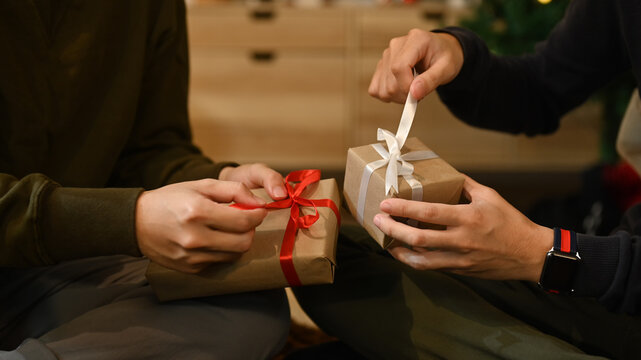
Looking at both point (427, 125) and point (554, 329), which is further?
point (427, 125)

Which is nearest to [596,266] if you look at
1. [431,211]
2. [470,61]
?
[431,211]

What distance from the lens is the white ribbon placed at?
74cm

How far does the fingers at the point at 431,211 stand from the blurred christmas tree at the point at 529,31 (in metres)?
1.26

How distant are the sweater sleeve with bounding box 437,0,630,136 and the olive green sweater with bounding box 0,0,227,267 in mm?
502

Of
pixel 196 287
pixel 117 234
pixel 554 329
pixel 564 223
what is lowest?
pixel 564 223

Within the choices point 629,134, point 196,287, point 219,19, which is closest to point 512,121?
point 629,134

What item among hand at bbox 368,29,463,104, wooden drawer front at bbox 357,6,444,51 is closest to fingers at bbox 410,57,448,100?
hand at bbox 368,29,463,104

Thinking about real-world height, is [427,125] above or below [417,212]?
below

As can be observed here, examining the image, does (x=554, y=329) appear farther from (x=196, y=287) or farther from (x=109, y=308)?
(x=109, y=308)

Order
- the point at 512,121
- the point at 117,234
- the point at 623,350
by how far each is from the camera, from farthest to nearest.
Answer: the point at 512,121
the point at 623,350
the point at 117,234

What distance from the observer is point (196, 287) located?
2.47 ft

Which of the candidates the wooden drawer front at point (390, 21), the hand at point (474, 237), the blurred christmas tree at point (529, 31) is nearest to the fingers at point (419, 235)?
the hand at point (474, 237)

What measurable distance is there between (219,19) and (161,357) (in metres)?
1.95

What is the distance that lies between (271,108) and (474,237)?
1.93 m
